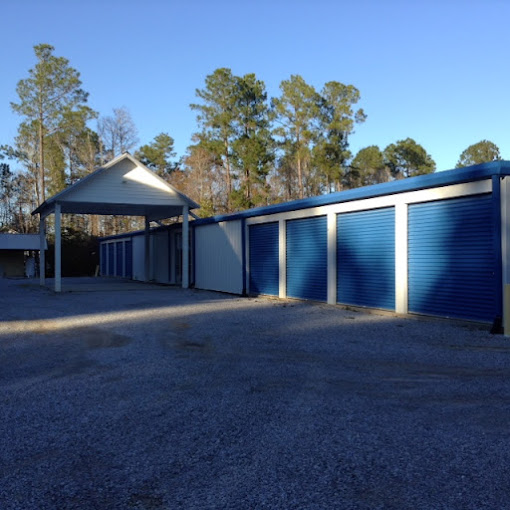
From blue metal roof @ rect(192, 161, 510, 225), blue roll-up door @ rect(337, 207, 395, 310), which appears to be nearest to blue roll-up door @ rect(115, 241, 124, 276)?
blue metal roof @ rect(192, 161, 510, 225)

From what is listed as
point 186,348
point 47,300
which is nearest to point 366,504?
point 186,348

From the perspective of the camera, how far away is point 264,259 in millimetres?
17625

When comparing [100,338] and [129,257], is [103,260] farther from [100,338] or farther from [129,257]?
[100,338]

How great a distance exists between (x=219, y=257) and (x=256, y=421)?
1608cm

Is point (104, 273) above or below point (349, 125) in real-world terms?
below

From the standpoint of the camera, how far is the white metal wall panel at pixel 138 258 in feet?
101

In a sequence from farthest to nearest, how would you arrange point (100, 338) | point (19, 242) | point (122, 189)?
point (19, 242) < point (122, 189) < point (100, 338)

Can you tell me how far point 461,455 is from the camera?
3803 millimetres

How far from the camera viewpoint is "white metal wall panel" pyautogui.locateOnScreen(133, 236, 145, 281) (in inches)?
1212

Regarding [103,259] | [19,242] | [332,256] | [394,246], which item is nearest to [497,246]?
[394,246]

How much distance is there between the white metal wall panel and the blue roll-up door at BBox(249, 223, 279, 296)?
13.8 m

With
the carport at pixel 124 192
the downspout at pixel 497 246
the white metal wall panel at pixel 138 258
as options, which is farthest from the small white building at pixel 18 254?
the downspout at pixel 497 246

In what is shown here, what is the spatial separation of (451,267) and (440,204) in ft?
4.46

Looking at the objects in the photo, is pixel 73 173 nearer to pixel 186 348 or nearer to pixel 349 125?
pixel 349 125
